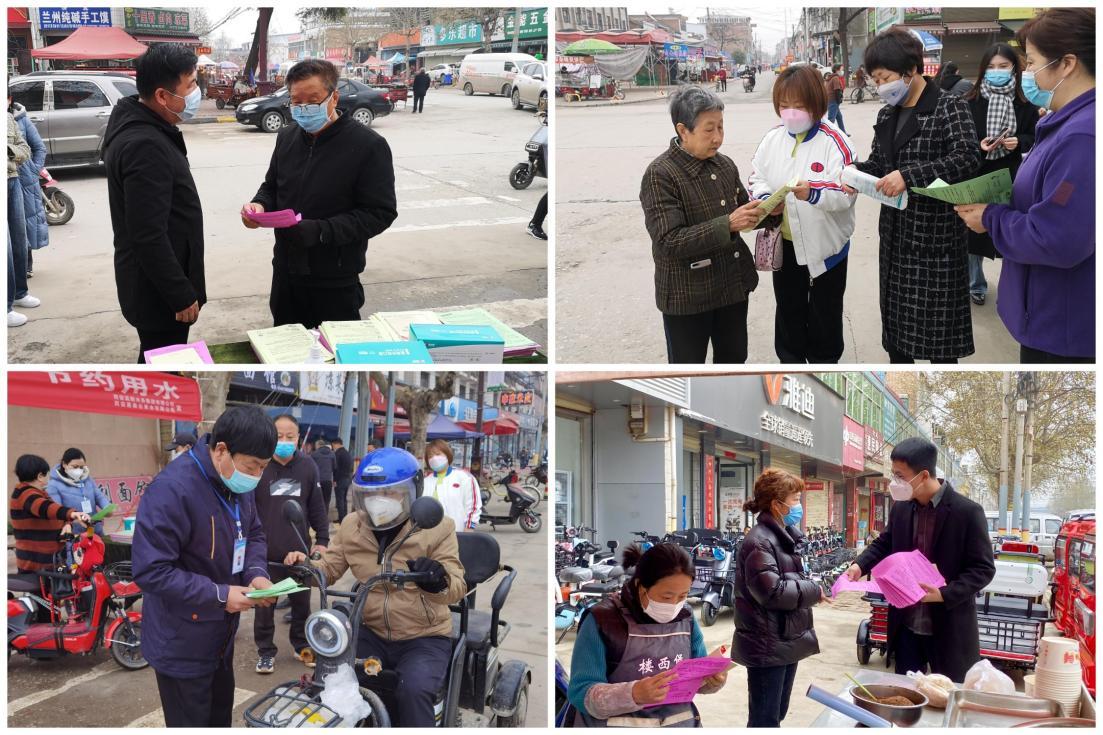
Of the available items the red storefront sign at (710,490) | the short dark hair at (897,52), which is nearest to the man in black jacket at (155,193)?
the short dark hair at (897,52)

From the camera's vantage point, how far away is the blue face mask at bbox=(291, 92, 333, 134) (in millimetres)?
2865

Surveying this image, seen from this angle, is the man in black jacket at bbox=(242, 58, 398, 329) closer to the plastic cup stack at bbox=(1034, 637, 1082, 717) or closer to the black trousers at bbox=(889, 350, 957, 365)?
the black trousers at bbox=(889, 350, 957, 365)

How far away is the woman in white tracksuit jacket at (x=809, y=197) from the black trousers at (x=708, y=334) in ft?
0.81

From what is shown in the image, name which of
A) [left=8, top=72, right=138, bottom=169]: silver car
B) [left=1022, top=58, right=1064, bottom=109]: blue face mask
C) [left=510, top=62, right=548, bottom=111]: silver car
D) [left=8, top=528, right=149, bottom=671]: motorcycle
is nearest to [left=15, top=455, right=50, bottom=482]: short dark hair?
[left=8, top=528, right=149, bottom=671]: motorcycle

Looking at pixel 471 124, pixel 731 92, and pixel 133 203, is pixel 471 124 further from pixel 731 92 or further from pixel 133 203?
pixel 133 203

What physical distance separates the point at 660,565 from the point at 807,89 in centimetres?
161

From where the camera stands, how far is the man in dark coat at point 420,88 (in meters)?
11.6

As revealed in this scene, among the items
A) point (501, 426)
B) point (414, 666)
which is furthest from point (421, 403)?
point (414, 666)

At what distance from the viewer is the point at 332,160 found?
9.48 ft

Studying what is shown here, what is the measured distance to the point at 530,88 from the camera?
1462cm

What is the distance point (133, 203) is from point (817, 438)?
2755mm

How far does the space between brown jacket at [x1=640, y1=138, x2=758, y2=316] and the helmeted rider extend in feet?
3.42

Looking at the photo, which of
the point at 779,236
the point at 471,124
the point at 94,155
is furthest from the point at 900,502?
the point at 471,124

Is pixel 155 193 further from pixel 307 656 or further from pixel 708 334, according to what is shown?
pixel 708 334
